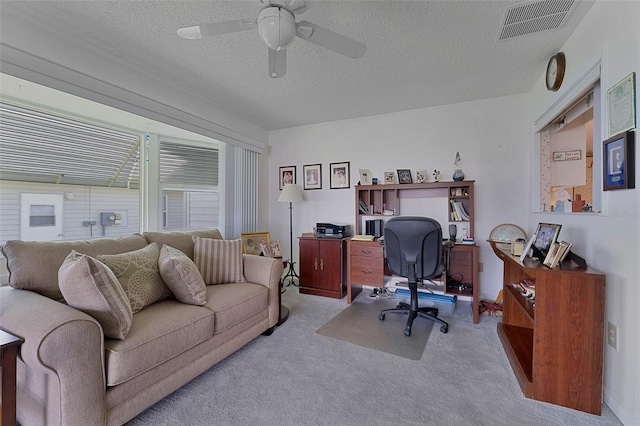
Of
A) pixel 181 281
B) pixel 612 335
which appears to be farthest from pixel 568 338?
pixel 181 281

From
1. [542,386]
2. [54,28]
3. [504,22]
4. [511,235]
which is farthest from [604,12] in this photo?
[54,28]

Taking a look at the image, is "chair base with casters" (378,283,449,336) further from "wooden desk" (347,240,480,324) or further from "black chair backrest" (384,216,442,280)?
"wooden desk" (347,240,480,324)

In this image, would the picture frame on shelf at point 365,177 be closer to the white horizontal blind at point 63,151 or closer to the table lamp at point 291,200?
the table lamp at point 291,200

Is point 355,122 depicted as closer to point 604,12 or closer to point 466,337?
point 604,12

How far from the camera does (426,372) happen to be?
5.85 feet

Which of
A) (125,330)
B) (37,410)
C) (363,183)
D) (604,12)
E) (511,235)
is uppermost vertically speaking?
(604,12)

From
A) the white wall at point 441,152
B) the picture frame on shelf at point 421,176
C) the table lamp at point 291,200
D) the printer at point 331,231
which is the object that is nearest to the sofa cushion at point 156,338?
the printer at point 331,231

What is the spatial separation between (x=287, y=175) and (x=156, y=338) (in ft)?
9.80

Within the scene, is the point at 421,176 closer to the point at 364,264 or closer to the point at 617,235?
the point at 364,264

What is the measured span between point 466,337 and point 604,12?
7.86 feet

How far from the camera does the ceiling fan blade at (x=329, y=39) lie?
1.40 metres

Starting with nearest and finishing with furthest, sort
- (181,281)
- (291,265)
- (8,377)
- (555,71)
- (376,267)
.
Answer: (8,377)
(181,281)
(555,71)
(376,267)
(291,265)

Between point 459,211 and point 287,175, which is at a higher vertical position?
point 287,175

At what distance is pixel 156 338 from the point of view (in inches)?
55.2
